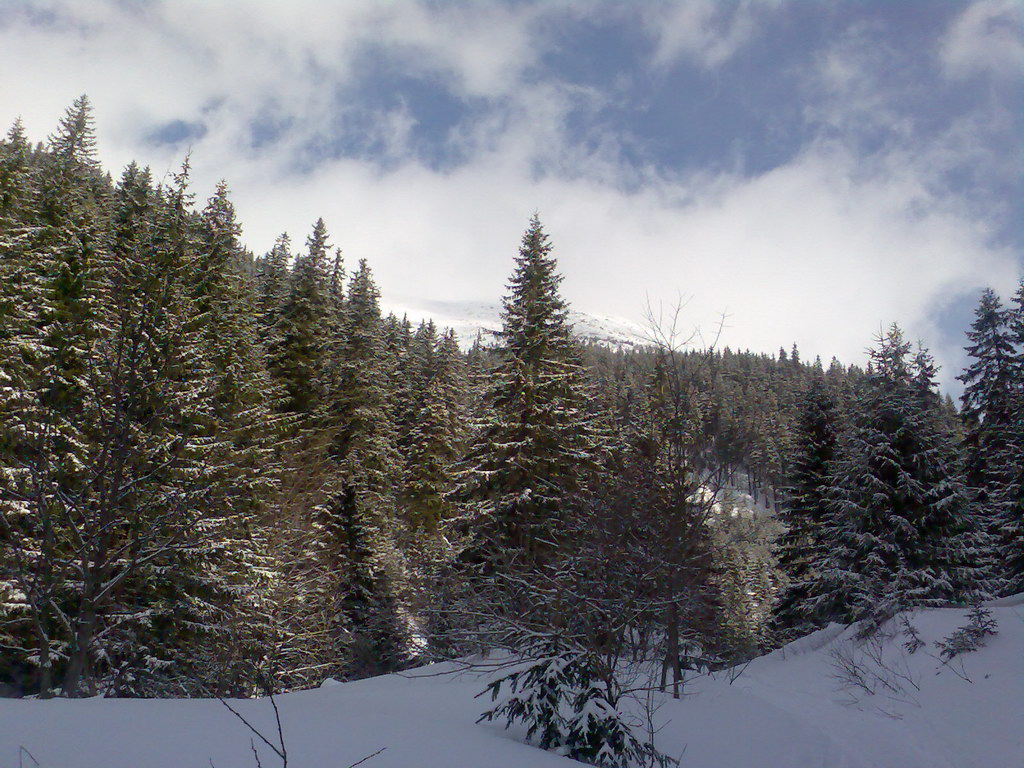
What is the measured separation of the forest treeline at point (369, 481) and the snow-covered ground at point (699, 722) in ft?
3.49

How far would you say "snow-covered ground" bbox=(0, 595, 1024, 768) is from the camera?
3480 millimetres

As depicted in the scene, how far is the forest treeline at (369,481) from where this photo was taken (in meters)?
7.94

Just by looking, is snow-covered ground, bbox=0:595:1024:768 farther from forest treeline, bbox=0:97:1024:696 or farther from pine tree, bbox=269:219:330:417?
pine tree, bbox=269:219:330:417

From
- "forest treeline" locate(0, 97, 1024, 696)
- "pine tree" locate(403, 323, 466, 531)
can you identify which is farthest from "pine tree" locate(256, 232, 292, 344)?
"pine tree" locate(403, 323, 466, 531)

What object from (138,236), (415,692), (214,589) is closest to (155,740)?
(415,692)

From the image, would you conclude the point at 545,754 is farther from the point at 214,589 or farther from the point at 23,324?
the point at 23,324

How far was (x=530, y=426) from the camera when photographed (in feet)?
56.6

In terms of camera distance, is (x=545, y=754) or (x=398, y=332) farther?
(x=398, y=332)

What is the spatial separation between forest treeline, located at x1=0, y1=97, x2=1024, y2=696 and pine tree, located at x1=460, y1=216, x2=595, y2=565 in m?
0.09

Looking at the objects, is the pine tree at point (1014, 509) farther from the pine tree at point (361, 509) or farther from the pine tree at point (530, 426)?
the pine tree at point (361, 509)

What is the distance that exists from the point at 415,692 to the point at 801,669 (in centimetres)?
1232

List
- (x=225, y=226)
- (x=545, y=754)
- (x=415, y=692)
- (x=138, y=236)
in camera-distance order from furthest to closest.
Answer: (x=225, y=226), (x=138, y=236), (x=415, y=692), (x=545, y=754)

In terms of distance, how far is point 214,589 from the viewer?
14.5 m

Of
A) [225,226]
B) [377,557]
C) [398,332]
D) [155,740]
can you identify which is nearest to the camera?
[155,740]
